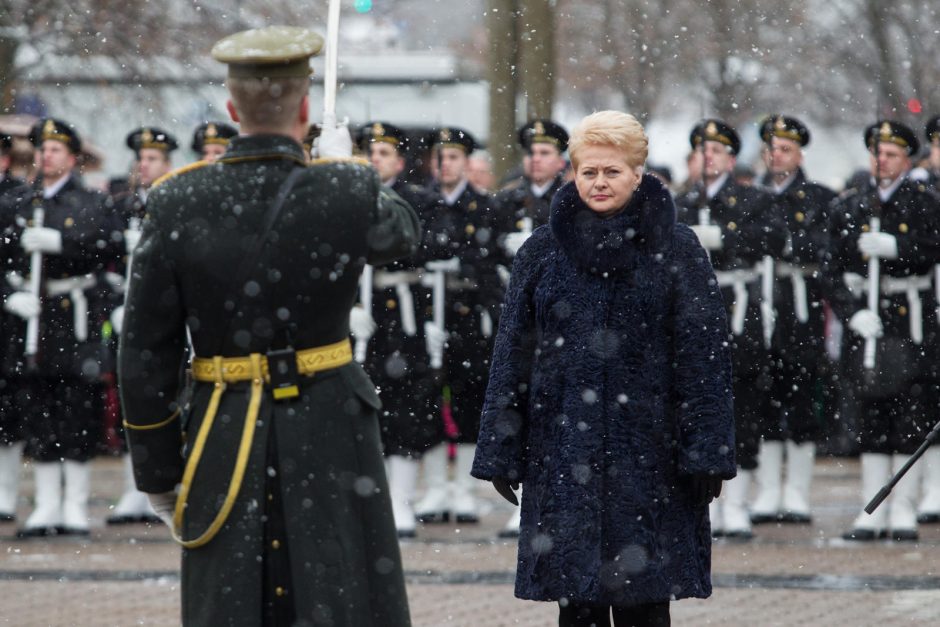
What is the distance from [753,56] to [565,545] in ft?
75.6

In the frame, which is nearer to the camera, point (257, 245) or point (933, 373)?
point (257, 245)

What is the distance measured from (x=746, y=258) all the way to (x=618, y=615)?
569 centimetres

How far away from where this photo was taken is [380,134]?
11.1 meters

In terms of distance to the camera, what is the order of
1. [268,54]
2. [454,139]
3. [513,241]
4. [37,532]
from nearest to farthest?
[268,54], [37,532], [513,241], [454,139]

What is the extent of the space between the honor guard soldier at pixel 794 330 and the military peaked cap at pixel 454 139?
1.82 meters

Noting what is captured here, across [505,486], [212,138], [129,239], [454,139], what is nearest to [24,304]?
[129,239]

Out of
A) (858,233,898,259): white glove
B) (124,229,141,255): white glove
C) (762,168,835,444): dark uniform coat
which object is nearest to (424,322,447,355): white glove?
(124,229,141,255): white glove

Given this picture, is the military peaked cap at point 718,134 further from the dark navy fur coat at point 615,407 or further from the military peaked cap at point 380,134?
the dark navy fur coat at point 615,407

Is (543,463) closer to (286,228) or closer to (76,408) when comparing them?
(286,228)

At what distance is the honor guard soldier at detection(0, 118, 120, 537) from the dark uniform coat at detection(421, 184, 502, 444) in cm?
196

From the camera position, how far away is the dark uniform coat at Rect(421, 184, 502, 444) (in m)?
11.4

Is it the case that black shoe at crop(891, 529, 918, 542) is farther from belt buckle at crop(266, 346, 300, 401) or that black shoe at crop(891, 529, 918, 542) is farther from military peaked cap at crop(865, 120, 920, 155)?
belt buckle at crop(266, 346, 300, 401)

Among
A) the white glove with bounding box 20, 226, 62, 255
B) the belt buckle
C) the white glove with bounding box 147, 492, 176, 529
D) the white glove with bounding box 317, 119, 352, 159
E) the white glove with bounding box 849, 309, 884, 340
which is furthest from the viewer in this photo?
the white glove with bounding box 20, 226, 62, 255

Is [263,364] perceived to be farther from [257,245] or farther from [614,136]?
[614,136]
